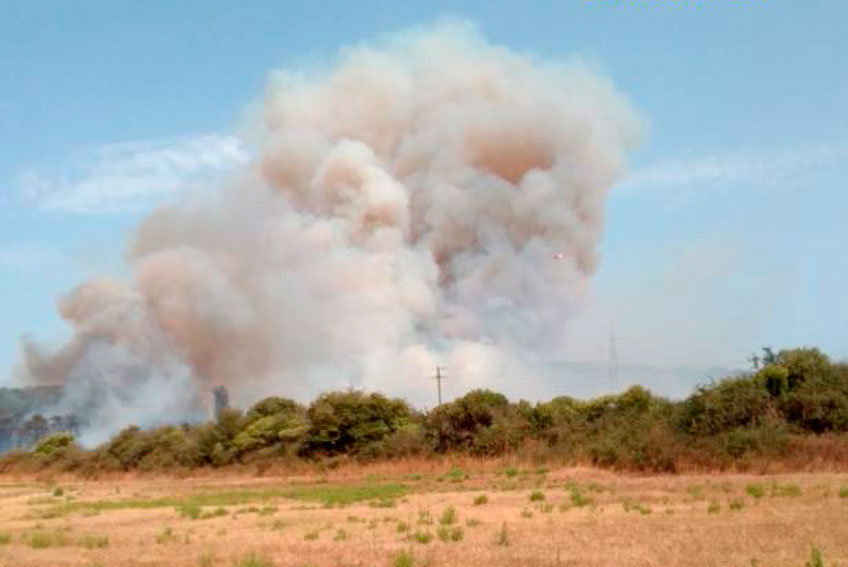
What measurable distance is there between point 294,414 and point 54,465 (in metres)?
17.9

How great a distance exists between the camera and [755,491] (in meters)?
18.2

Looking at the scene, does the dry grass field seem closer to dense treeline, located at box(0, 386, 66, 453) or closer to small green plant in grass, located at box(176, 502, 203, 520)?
small green plant in grass, located at box(176, 502, 203, 520)

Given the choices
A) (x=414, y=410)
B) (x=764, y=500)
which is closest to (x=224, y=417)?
(x=414, y=410)

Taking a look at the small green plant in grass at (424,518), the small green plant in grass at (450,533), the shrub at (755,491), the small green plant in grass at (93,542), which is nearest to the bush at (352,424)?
the small green plant in grass at (424,518)

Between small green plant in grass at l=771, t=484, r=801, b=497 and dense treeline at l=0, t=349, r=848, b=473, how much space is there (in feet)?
24.4

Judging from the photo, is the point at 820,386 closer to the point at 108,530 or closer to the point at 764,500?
the point at 764,500

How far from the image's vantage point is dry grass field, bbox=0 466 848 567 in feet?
37.8

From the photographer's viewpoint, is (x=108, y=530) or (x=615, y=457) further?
(x=615, y=457)

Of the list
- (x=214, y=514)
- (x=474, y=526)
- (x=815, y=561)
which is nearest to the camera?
(x=815, y=561)

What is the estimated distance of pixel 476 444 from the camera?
3862 cm

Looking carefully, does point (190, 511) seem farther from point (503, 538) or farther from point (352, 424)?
point (352, 424)

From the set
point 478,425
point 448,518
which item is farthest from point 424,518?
point 478,425

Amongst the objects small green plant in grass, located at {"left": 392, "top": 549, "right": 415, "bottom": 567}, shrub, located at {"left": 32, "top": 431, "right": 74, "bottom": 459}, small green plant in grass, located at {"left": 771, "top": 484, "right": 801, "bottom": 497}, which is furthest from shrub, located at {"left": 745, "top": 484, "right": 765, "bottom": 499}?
shrub, located at {"left": 32, "top": 431, "right": 74, "bottom": 459}

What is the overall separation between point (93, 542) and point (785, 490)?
12626mm
